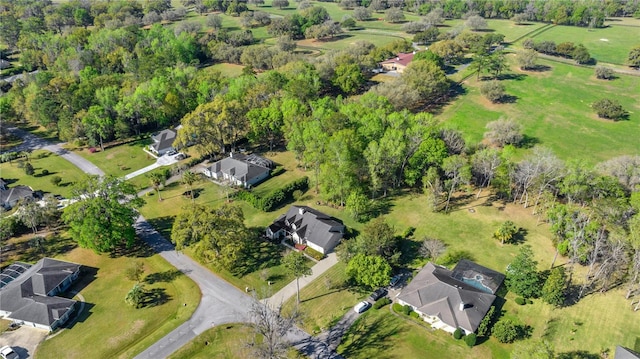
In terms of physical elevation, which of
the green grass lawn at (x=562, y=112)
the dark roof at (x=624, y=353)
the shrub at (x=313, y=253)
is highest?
the green grass lawn at (x=562, y=112)

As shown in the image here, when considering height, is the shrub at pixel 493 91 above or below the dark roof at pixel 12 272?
above

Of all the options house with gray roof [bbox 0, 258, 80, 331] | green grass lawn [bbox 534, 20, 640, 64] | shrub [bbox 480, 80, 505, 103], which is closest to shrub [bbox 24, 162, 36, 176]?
house with gray roof [bbox 0, 258, 80, 331]

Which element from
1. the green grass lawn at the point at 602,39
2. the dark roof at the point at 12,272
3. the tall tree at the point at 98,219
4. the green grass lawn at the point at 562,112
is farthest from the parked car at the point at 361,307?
the green grass lawn at the point at 602,39

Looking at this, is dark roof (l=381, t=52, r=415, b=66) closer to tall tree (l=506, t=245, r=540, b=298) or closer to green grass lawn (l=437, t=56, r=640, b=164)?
green grass lawn (l=437, t=56, r=640, b=164)

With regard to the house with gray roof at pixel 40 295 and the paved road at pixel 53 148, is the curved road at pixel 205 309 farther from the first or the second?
the paved road at pixel 53 148

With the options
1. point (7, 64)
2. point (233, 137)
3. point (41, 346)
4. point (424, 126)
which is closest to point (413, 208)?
point (424, 126)

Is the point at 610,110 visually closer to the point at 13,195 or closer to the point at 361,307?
the point at 361,307

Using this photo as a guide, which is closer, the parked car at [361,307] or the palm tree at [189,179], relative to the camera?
the parked car at [361,307]

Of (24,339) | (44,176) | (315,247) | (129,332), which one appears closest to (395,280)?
(315,247)
